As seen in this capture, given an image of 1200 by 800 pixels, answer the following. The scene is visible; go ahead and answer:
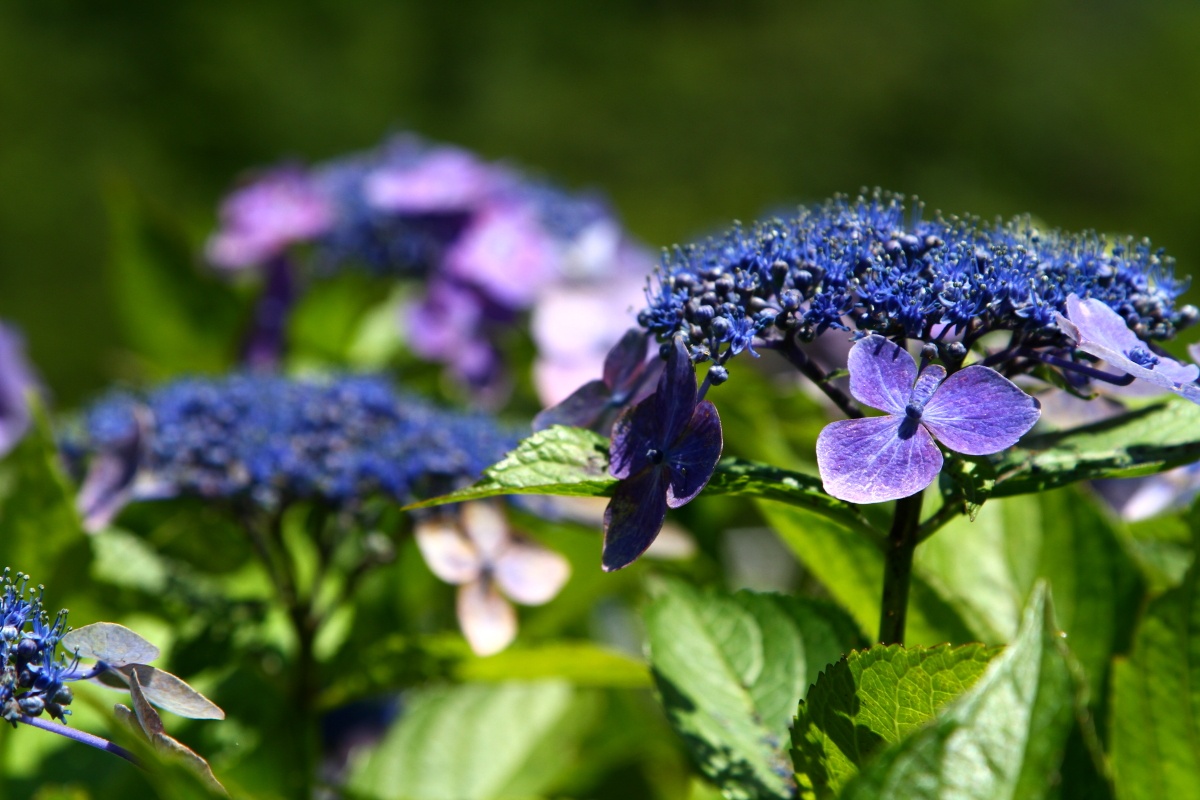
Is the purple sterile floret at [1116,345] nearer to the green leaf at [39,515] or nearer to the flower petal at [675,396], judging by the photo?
the flower petal at [675,396]

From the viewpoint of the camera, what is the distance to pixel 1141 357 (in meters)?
0.61

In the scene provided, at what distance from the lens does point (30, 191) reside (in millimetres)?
8328

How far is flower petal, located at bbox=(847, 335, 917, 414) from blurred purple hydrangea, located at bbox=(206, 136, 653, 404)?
0.83 meters

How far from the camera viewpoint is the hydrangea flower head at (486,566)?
98 cm

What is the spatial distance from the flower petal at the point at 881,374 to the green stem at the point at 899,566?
0.10 m

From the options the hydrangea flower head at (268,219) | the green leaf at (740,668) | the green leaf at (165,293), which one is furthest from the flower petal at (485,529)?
the green leaf at (165,293)

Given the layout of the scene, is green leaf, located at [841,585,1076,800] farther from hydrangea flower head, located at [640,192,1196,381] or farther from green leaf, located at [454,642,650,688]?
green leaf, located at [454,642,650,688]

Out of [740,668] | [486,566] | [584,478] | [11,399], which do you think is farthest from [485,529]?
[11,399]

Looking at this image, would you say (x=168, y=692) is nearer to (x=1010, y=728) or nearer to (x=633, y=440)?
(x=633, y=440)

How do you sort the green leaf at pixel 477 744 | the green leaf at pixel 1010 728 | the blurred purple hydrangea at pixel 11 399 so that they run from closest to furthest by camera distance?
the green leaf at pixel 1010 728
the green leaf at pixel 477 744
the blurred purple hydrangea at pixel 11 399

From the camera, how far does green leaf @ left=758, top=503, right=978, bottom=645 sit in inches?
34.4

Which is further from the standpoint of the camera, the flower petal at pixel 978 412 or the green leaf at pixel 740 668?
the green leaf at pixel 740 668

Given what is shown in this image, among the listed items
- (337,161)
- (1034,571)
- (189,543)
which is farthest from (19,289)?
(1034,571)

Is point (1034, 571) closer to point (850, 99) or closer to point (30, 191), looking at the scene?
point (30, 191)
